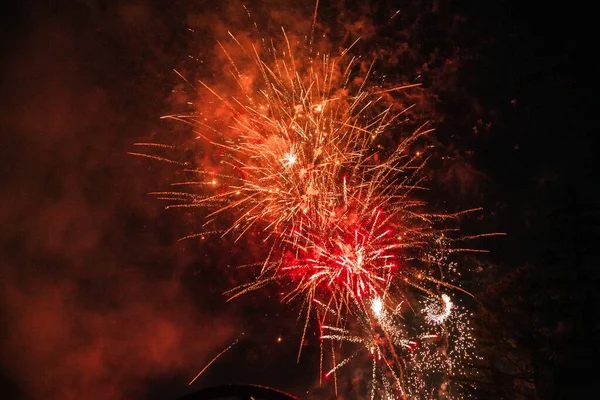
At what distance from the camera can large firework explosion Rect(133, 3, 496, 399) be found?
255 inches

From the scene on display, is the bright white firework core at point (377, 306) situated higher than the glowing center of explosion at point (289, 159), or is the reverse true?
the glowing center of explosion at point (289, 159)

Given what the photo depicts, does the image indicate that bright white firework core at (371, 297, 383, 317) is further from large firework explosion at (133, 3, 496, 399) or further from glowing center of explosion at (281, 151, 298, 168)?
glowing center of explosion at (281, 151, 298, 168)

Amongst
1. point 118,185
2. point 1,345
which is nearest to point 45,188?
point 118,185

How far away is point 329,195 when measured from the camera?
6379 millimetres

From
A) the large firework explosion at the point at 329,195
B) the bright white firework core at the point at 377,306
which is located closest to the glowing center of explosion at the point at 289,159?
the large firework explosion at the point at 329,195

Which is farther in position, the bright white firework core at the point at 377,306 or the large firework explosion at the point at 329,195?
the bright white firework core at the point at 377,306

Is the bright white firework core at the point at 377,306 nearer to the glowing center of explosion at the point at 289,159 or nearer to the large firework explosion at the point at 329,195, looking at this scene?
the large firework explosion at the point at 329,195

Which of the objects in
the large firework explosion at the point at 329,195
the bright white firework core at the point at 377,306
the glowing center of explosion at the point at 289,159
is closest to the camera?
the glowing center of explosion at the point at 289,159

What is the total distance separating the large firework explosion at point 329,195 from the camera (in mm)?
6477

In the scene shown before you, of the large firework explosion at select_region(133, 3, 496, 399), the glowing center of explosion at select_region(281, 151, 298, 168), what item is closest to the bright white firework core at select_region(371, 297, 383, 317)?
the large firework explosion at select_region(133, 3, 496, 399)

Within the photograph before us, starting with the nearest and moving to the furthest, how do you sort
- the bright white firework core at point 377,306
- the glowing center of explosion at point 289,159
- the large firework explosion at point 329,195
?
1. the glowing center of explosion at point 289,159
2. the large firework explosion at point 329,195
3. the bright white firework core at point 377,306

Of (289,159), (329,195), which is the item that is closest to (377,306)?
(329,195)

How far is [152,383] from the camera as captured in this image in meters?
7.62

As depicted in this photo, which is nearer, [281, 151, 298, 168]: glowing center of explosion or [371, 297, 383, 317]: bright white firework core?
[281, 151, 298, 168]: glowing center of explosion
